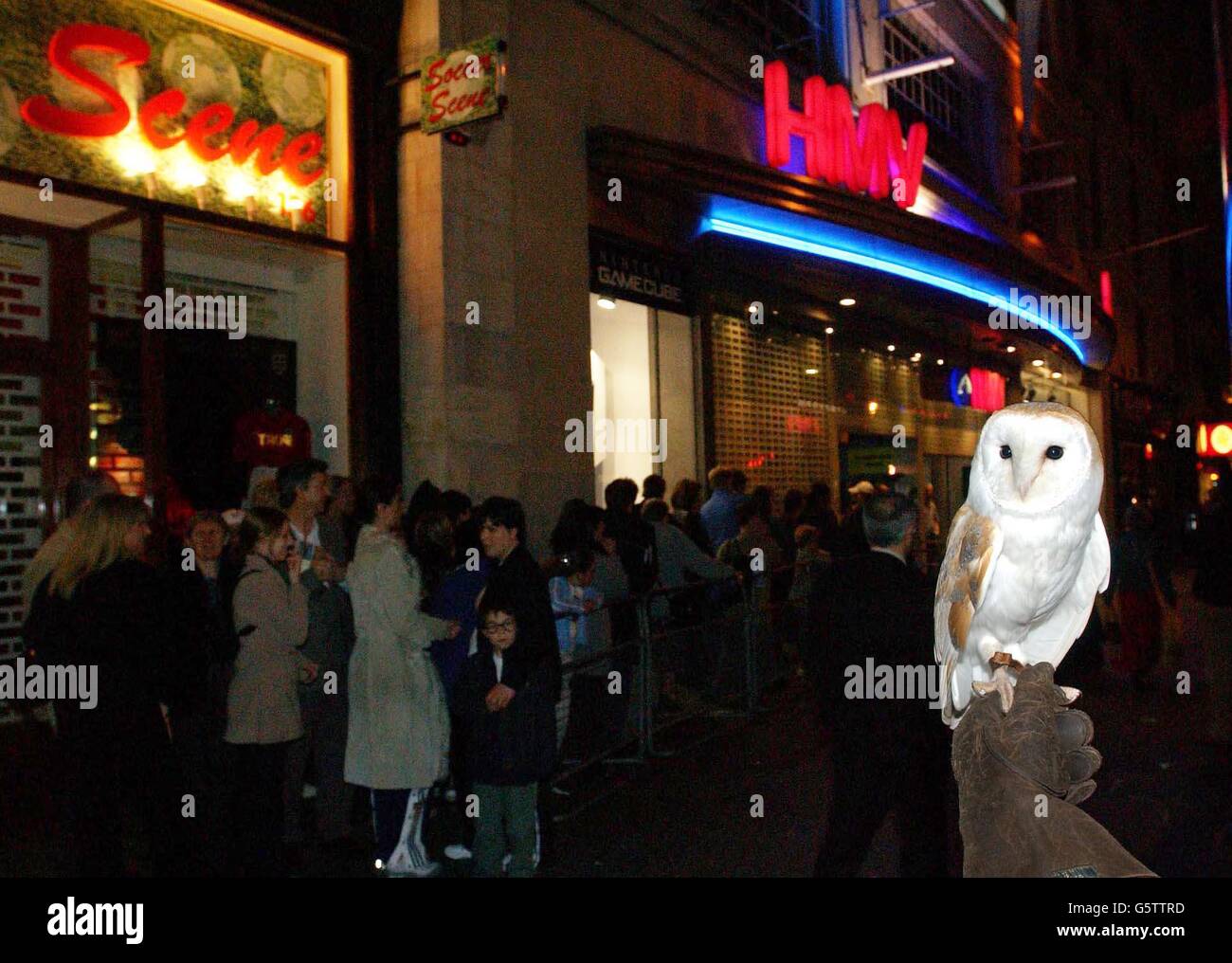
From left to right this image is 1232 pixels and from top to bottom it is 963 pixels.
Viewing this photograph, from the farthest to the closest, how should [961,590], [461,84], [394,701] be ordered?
[461,84] < [394,701] < [961,590]

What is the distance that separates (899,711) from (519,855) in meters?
2.22

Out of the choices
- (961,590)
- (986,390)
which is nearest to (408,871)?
(961,590)

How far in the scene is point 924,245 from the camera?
1290cm

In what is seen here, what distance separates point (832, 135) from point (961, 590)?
35.9 feet

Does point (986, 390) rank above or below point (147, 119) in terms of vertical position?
below

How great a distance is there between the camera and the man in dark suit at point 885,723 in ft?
12.8

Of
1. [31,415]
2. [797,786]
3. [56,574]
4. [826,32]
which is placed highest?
[826,32]

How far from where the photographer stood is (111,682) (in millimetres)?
4402

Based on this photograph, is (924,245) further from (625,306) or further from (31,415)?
(31,415)

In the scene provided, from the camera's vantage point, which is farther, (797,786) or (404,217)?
(404,217)

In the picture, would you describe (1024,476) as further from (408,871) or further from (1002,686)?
(408,871)

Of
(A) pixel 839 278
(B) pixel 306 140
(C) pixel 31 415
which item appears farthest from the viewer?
(A) pixel 839 278
